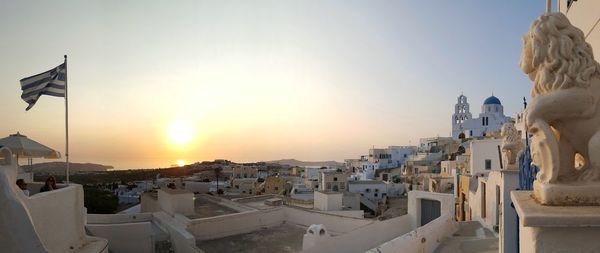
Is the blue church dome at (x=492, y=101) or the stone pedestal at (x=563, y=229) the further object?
the blue church dome at (x=492, y=101)

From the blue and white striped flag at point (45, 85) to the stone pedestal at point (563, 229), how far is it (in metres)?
10.8

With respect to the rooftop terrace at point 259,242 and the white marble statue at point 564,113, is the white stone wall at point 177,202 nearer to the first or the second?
the rooftop terrace at point 259,242

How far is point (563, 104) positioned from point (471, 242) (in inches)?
284

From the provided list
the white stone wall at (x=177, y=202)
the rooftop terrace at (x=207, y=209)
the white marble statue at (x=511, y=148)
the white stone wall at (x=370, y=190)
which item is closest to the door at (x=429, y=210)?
the white marble statue at (x=511, y=148)

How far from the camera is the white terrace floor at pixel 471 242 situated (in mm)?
7879

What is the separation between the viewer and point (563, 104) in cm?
241

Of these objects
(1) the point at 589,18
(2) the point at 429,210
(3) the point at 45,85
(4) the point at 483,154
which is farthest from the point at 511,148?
(4) the point at 483,154

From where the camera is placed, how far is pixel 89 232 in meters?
11.3

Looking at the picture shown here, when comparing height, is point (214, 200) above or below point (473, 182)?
below

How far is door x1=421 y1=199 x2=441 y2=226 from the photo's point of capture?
12516 millimetres

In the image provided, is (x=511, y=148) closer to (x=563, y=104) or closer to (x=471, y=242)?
(x=471, y=242)

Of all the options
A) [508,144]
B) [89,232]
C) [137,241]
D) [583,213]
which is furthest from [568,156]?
[89,232]

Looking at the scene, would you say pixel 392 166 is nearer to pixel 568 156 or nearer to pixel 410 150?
pixel 410 150

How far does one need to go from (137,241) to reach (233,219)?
370 cm
